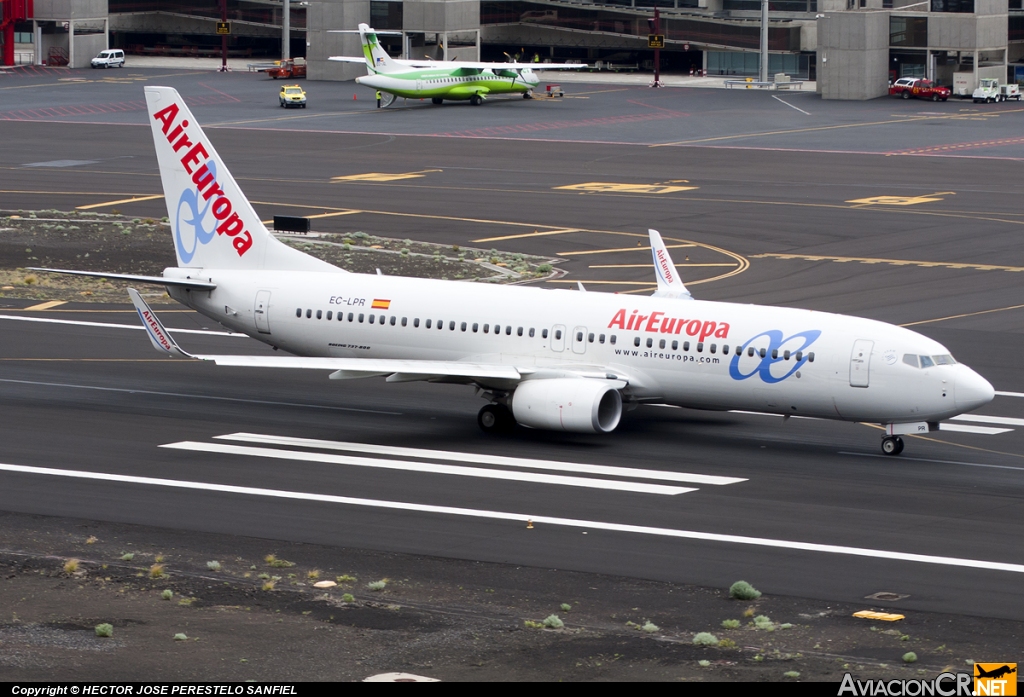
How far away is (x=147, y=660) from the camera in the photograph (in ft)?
82.6

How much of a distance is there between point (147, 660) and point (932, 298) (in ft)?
150

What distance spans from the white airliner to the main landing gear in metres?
0.05

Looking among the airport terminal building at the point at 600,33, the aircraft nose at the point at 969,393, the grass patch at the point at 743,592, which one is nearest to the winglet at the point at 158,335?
the grass patch at the point at 743,592

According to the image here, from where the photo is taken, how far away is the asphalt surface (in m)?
34.0

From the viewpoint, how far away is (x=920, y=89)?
146500mm

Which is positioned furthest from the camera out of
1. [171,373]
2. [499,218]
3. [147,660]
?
[499,218]

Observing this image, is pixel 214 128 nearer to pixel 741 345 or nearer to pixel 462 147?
pixel 462 147

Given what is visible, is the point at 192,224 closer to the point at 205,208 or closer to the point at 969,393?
the point at 205,208

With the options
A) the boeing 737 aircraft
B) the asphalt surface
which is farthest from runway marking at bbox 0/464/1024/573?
the boeing 737 aircraft

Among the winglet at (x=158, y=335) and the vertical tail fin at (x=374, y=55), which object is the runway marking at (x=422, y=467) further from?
the vertical tail fin at (x=374, y=55)

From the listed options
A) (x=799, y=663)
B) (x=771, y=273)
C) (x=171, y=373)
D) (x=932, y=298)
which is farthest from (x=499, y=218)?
(x=799, y=663)

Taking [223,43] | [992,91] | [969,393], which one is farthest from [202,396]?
[223,43]

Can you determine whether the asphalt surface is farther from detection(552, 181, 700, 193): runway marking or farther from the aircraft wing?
the aircraft wing

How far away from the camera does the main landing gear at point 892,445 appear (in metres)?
41.4
